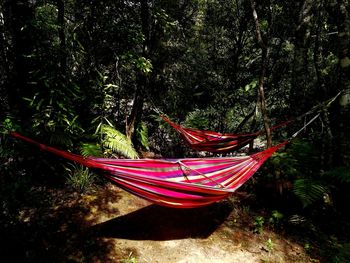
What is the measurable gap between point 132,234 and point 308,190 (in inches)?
69.5

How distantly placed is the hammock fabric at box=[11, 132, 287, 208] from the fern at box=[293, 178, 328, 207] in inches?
18.7

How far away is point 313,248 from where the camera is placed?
250 cm

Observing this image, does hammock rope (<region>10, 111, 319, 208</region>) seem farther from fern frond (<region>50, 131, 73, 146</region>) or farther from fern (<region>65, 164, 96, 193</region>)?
fern (<region>65, 164, 96, 193</region>)

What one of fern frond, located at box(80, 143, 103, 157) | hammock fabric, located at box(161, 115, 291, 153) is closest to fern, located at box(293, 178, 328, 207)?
hammock fabric, located at box(161, 115, 291, 153)

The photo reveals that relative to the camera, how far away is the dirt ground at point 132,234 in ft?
7.32

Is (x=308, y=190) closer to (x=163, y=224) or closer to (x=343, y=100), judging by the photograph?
(x=343, y=100)

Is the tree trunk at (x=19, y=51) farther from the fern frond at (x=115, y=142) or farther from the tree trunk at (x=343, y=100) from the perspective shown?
the tree trunk at (x=343, y=100)

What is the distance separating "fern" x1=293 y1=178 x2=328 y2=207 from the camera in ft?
8.23

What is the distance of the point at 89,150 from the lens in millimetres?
3096

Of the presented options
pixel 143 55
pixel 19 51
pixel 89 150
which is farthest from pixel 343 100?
pixel 19 51

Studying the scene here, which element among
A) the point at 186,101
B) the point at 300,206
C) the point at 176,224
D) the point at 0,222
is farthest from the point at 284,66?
the point at 0,222

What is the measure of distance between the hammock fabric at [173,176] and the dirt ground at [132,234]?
1.67 feet

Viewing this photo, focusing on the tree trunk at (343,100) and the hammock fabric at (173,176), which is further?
the tree trunk at (343,100)

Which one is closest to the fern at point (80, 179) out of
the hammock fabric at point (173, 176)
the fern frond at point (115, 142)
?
the fern frond at point (115, 142)
